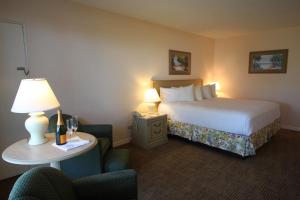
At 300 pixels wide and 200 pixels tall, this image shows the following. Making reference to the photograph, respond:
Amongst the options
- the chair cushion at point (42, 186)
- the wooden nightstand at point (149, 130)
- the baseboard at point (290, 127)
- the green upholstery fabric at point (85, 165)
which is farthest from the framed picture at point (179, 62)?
the chair cushion at point (42, 186)

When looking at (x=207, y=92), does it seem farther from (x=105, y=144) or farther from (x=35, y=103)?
(x=35, y=103)

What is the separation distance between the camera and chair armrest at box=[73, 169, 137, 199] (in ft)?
4.33

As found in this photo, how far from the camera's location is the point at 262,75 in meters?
4.80

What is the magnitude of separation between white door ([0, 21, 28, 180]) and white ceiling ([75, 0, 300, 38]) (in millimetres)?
1058

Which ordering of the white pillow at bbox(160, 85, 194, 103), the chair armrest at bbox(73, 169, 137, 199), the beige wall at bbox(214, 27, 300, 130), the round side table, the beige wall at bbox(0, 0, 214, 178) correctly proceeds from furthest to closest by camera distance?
the beige wall at bbox(214, 27, 300, 130)
the white pillow at bbox(160, 85, 194, 103)
the beige wall at bbox(0, 0, 214, 178)
the round side table
the chair armrest at bbox(73, 169, 137, 199)

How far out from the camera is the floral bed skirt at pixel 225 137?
2887mm

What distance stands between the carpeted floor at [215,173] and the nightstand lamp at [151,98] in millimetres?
797

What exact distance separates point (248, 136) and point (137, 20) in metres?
2.81

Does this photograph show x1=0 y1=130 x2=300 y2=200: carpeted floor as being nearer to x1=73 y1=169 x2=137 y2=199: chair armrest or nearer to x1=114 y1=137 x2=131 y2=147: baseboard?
x1=114 y1=137 x2=131 y2=147: baseboard

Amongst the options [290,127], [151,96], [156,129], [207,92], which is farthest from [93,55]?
[290,127]

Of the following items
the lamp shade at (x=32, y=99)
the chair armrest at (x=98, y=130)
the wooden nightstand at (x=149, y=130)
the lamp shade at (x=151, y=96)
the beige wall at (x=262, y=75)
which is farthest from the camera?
the beige wall at (x=262, y=75)

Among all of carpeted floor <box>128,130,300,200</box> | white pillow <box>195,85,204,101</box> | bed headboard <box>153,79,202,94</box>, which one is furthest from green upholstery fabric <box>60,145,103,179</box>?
white pillow <box>195,85,204,101</box>

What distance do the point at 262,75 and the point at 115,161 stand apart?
14.3 ft

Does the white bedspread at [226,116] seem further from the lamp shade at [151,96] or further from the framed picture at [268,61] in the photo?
the framed picture at [268,61]
